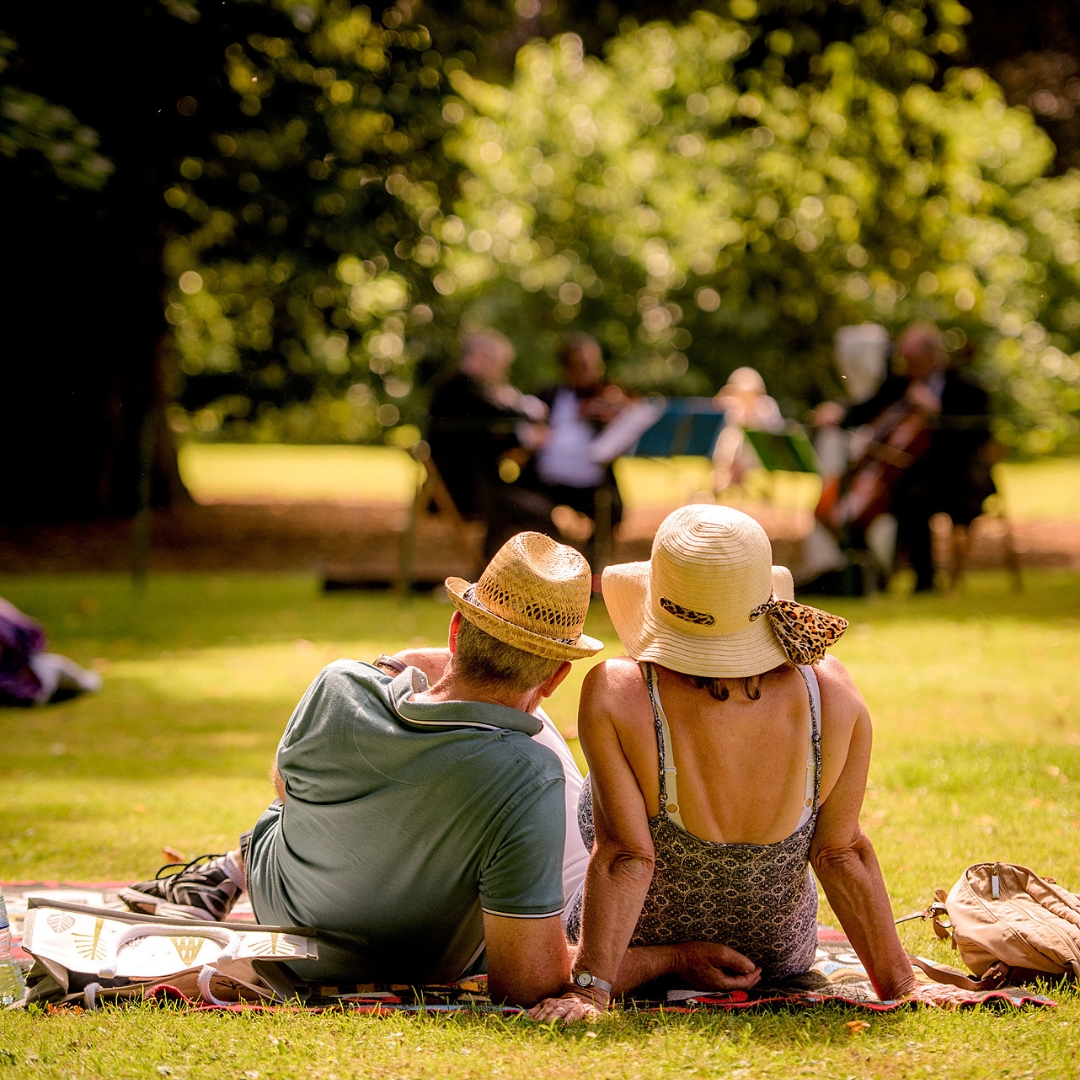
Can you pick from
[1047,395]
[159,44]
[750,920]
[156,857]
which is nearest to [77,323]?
[159,44]

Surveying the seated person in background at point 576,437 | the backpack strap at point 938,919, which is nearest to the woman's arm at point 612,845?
the backpack strap at point 938,919

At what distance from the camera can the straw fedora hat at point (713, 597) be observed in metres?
3.33

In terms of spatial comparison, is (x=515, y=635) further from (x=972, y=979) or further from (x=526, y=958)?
(x=972, y=979)

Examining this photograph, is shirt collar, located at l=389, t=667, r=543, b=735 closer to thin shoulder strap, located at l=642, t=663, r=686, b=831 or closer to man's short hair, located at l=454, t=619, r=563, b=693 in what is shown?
A: man's short hair, located at l=454, t=619, r=563, b=693

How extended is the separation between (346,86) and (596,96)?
1365 cm

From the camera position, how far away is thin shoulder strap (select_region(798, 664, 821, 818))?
337 cm

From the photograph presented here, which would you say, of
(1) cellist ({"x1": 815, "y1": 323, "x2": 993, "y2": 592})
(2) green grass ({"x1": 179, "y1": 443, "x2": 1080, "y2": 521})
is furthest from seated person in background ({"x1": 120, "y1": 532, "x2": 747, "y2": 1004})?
(2) green grass ({"x1": 179, "y1": 443, "x2": 1080, "y2": 521})

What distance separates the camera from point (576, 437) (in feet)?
38.8

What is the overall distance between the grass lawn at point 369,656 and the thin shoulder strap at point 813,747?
0.51 meters

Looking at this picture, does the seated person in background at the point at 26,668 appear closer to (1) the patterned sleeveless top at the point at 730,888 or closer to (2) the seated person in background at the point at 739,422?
(1) the patterned sleeveless top at the point at 730,888

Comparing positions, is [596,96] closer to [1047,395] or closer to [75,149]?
[1047,395]

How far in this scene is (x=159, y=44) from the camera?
33.7ft

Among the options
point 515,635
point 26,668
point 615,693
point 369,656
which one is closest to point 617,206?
point 369,656

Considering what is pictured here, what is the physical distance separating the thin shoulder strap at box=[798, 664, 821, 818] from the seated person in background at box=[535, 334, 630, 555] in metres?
8.37
